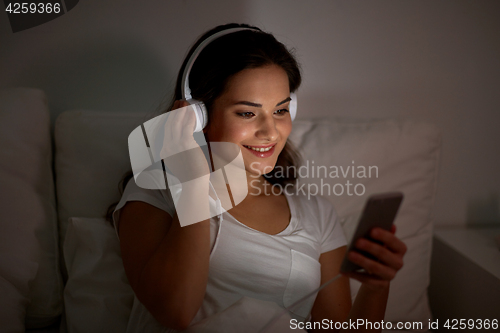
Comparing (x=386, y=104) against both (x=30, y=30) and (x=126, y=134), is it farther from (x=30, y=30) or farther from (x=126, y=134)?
(x=30, y=30)

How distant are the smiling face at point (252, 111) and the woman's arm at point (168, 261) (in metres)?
0.18

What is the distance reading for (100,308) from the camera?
0.88 metres

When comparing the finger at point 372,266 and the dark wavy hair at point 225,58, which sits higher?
the dark wavy hair at point 225,58

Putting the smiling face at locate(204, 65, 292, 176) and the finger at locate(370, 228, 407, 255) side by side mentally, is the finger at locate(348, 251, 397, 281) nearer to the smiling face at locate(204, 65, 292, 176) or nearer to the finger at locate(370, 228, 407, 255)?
the finger at locate(370, 228, 407, 255)

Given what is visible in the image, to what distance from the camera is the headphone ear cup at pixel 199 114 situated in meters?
0.84

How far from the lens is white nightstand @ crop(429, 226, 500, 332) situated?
1.06 meters

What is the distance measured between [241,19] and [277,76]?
0.39 meters

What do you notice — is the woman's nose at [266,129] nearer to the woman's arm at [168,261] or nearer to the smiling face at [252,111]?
the smiling face at [252,111]

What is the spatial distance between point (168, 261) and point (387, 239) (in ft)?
1.47

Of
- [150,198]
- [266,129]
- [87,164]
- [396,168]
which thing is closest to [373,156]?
[396,168]

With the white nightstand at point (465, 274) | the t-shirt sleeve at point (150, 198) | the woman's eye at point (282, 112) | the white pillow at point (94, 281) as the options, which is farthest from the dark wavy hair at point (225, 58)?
the white nightstand at point (465, 274)

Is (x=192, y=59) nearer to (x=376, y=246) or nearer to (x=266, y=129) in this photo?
(x=266, y=129)

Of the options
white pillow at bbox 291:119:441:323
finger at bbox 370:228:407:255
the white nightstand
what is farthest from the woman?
the white nightstand

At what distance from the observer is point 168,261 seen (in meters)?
0.74
